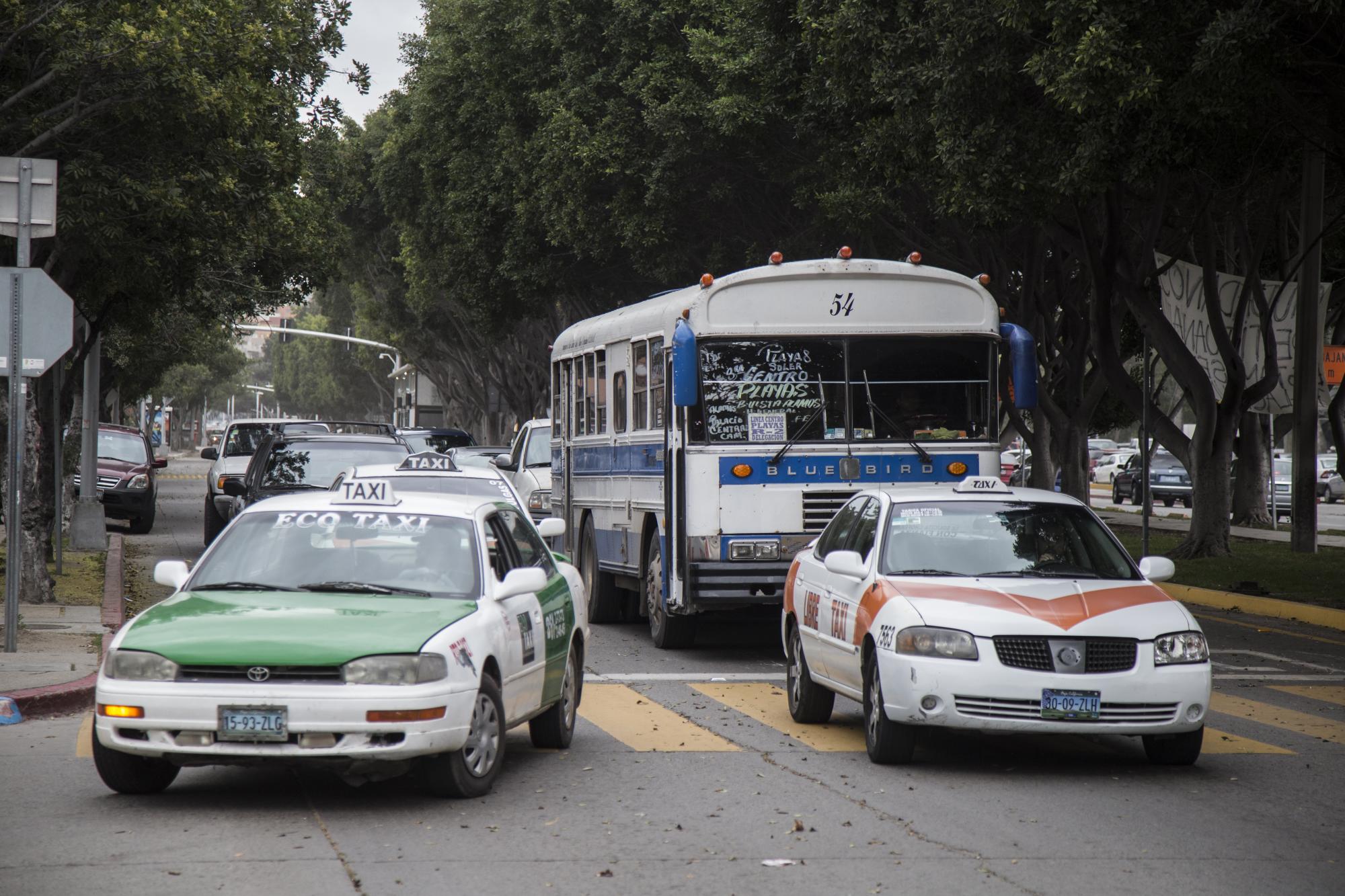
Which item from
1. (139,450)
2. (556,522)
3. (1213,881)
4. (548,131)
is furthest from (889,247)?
(1213,881)

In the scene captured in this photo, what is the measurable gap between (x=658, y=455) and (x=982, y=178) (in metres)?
5.54

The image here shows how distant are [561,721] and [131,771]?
2.50 metres

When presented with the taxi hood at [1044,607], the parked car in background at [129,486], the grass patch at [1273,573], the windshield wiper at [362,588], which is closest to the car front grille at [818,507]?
the taxi hood at [1044,607]

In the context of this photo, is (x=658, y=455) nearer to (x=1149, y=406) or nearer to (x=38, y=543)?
(x=38, y=543)

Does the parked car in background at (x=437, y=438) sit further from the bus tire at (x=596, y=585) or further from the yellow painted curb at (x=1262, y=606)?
the yellow painted curb at (x=1262, y=606)

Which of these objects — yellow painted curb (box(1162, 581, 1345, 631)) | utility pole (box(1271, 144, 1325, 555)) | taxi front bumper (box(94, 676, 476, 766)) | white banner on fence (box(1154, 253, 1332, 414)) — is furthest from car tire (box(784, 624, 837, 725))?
white banner on fence (box(1154, 253, 1332, 414))

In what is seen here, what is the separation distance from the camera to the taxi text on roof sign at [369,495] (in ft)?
30.4

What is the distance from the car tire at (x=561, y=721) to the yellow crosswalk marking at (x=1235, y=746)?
139 inches

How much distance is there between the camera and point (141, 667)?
777cm

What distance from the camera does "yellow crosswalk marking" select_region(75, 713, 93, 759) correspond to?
9622 millimetres

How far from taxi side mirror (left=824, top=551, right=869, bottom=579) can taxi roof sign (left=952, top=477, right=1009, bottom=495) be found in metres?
0.97

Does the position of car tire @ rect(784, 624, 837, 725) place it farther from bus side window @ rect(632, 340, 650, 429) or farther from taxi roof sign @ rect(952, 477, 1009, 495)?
bus side window @ rect(632, 340, 650, 429)

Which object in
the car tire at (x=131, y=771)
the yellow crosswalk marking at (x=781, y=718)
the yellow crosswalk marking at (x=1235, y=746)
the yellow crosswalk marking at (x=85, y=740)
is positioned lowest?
the yellow crosswalk marking at (x=1235, y=746)

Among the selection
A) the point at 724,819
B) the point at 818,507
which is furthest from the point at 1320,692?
the point at 724,819
